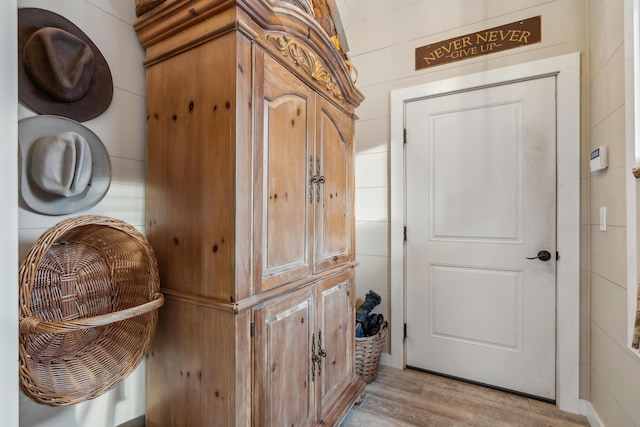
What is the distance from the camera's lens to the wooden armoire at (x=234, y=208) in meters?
0.95

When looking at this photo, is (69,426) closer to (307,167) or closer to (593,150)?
(307,167)

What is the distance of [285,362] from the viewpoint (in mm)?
1185

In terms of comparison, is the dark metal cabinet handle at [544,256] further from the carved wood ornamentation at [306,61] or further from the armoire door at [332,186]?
the carved wood ornamentation at [306,61]

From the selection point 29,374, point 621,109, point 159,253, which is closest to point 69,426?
point 29,374

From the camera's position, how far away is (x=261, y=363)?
1.05 m

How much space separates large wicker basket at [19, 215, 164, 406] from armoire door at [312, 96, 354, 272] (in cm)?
73

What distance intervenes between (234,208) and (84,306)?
61cm

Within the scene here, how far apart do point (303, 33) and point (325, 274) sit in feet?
A: 3.60

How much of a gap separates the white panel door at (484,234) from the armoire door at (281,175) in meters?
1.20

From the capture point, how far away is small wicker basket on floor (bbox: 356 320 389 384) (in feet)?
6.54

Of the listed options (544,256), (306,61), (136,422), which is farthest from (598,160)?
(136,422)

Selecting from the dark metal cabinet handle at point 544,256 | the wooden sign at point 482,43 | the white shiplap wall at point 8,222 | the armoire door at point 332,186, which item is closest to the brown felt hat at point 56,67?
the white shiplap wall at point 8,222

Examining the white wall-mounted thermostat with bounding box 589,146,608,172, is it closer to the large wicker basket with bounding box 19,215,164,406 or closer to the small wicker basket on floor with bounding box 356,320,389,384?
the small wicker basket on floor with bounding box 356,320,389,384

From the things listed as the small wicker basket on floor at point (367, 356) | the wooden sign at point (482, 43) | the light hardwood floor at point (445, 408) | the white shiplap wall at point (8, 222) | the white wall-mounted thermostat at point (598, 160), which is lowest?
the light hardwood floor at point (445, 408)
